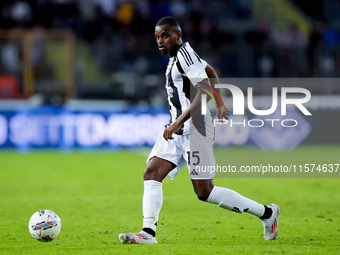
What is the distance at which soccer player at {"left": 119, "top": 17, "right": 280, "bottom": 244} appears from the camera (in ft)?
20.0

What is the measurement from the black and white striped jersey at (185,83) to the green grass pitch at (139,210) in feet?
3.62

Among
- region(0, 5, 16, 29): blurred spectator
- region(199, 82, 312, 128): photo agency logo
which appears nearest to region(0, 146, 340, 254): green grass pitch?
region(199, 82, 312, 128): photo agency logo

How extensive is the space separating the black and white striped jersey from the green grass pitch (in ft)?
3.62

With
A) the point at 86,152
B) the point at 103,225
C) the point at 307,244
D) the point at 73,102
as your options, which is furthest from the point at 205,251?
the point at 73,102

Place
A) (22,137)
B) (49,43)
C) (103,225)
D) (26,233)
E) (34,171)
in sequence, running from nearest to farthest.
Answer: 1. (26,233)
2. (103,225)
3. (34,171)
4. (22,137)
5. (49,43)

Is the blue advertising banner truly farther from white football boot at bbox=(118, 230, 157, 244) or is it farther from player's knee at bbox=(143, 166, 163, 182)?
white football boot at bbox=(118, 230, 157, 244)

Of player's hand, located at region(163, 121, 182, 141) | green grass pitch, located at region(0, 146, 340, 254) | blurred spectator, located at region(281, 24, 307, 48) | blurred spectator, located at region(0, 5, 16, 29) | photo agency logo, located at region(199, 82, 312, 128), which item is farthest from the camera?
blurred spectator, located at region(281, 24, 307, 48)

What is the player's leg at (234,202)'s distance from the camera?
6188mm

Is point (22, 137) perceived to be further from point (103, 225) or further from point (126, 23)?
point (103, 225)

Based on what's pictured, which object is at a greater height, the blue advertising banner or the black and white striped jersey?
the black and white striped jersey

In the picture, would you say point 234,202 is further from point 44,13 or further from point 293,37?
point 293,37

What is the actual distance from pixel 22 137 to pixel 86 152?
1680 millimetres

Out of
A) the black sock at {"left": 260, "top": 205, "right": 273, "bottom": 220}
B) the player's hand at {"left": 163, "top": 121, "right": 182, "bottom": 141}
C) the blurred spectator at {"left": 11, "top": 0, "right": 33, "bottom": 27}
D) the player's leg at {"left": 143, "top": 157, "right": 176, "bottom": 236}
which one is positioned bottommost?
the black sock at {"left": 260, "top": 205, "right": 273, "bottom": 220}

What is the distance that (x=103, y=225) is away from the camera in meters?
7.47
